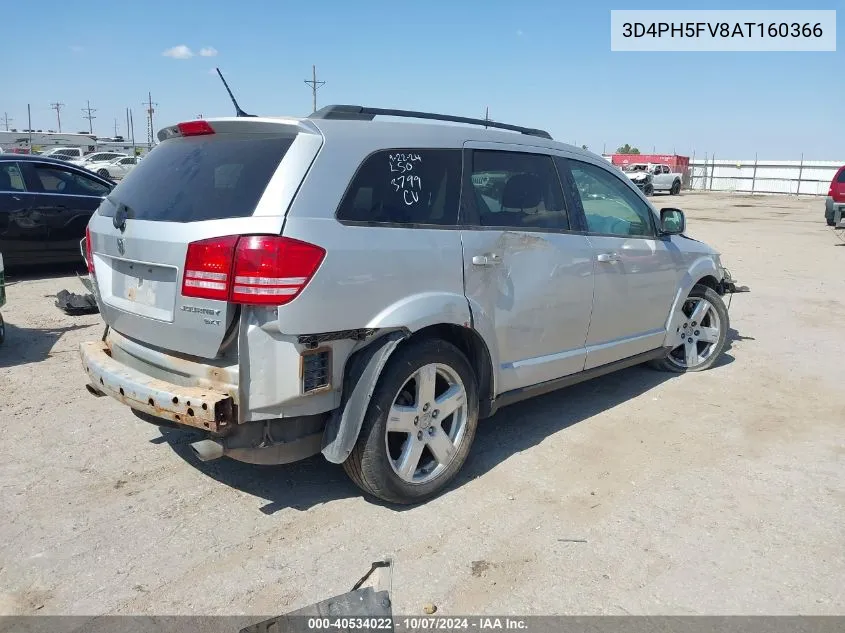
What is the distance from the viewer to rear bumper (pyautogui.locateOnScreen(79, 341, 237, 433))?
9.60 ft

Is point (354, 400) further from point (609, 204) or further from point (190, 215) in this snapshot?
point (609, 204)

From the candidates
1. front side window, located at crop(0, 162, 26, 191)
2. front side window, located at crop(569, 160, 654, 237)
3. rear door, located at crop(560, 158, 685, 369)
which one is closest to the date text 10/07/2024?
rear door, located at crop(560, 158, 685, 369)

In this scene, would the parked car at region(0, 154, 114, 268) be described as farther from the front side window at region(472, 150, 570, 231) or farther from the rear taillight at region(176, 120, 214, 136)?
the front side window at region(472, 150, 570, 231)

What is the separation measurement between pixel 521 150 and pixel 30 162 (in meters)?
7.68

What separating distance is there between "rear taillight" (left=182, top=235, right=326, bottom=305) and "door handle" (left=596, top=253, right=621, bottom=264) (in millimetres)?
2272

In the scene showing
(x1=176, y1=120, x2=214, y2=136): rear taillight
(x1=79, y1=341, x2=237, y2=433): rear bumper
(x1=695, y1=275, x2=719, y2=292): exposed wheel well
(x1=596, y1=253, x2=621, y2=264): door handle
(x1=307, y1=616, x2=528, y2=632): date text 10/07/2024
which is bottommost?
(x1=307, y1=616, x2=528, y2=632): date text 10/07/2024

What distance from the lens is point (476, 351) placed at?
3.81 metres

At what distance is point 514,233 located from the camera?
3.92 metres

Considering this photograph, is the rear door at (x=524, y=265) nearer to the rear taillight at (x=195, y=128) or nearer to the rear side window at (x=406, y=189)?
the rear side window at (x=406, y=189)

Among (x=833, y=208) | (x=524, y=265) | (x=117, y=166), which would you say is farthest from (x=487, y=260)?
Result: (x=117, y=166)

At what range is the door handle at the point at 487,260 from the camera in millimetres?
3658

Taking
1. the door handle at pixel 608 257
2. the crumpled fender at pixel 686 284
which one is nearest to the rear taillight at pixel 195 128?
the door handle at pixel 608 257

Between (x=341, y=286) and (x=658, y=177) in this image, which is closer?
(x=341, y=286)

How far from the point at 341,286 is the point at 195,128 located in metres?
1.21
